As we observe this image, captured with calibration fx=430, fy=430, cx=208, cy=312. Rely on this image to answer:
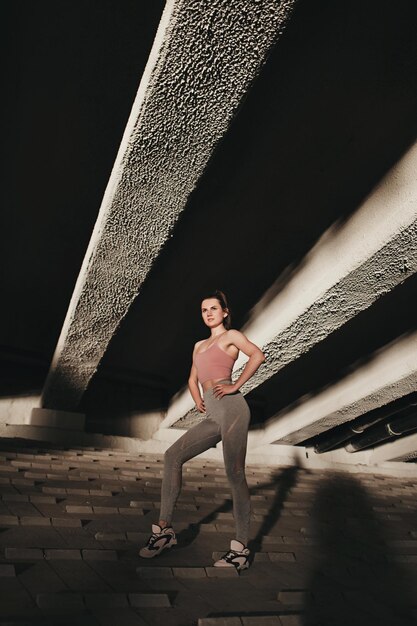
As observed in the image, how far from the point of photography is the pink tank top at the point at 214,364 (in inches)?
99.1

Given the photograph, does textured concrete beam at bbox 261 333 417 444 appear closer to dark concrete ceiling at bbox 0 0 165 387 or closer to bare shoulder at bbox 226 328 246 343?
bare shoulder at bbox 226 328 246 343

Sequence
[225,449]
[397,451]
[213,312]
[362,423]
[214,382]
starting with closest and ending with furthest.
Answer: [225,449], [214,382], [213,312], [362,423], [397,451]

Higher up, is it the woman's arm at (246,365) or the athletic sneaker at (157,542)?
the woman's arm at (246,365)

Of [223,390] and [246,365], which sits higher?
[246,365]

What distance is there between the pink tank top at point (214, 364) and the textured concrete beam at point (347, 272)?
1499mm

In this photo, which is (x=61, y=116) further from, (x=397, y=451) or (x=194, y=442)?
(x=397, y=451)

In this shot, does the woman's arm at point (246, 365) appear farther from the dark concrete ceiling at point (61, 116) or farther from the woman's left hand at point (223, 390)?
the dark concrete ceiling at point (61, 116)

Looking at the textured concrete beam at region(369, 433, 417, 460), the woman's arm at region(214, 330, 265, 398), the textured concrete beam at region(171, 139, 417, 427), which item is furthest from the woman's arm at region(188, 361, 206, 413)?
the textured concrete beam at region(369, 433, 417, 460)

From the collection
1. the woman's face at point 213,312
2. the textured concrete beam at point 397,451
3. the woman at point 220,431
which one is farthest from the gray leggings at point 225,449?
the textured concrete beam at point 397,451

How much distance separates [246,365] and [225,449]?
0.47 meters

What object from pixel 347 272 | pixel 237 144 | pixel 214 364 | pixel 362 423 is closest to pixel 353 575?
pixel 214 364

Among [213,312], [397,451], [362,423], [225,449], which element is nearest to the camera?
[225,449]

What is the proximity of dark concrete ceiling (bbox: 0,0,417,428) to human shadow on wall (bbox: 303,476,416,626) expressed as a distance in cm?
233

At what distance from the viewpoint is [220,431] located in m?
2.42
